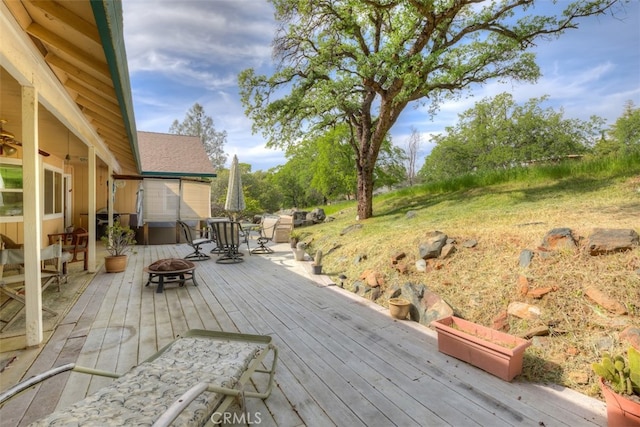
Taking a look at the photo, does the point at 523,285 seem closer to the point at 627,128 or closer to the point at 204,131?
the point at 627,128

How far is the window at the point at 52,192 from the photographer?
21.7 ft

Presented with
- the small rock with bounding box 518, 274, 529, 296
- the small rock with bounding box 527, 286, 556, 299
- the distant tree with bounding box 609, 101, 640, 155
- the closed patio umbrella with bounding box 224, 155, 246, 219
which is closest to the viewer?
the small rock with bounding box 527, 286, 556, 299

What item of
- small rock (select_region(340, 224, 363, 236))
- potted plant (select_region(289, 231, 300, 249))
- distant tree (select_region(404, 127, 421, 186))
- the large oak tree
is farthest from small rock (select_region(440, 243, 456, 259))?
distant tree (select_region(404, 127, 421, 186))

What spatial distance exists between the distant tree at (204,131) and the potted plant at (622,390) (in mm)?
29819

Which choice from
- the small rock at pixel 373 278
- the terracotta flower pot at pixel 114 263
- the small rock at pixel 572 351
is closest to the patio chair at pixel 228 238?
the terracotta flower pot at pixel 114 263

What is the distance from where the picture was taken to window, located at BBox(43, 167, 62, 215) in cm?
662

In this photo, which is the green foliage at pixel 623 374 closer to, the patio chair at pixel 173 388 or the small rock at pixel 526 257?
the small rock at pixel 526 257

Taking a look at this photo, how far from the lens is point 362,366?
2623 mm

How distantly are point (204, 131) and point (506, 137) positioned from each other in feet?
87.5

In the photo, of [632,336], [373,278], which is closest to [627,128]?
[373,278]

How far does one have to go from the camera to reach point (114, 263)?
590 cm

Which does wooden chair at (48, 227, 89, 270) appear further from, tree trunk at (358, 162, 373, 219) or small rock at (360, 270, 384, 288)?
tree trunk at (358, 162, 373, 219)

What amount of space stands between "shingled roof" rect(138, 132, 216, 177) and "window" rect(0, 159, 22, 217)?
577cm

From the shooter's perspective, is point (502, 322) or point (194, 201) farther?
point (194, 201)
